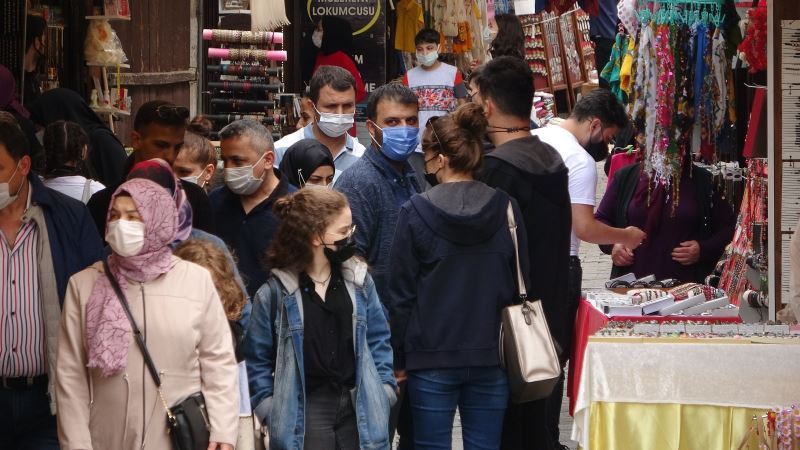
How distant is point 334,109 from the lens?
8.02m

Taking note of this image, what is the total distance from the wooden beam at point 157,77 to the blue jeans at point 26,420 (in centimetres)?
678

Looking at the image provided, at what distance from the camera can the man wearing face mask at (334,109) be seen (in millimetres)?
8000

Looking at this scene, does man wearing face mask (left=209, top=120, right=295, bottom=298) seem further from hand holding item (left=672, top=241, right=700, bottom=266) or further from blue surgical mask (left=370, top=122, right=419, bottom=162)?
hand holding item (left=672, top=241, right=700, bottom=266)

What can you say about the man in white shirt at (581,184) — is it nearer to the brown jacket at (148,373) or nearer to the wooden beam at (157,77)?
the brown jacket at (148,373)

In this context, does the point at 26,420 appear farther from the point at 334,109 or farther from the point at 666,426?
the point at 334,109

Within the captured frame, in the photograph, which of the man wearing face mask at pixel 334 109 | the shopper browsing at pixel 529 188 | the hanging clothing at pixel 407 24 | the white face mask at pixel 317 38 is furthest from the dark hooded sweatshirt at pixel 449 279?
the hanging clothing at pixel 407 24

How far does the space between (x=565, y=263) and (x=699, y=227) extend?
89.9 inches

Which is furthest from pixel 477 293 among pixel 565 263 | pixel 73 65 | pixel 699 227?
pixel 73 65

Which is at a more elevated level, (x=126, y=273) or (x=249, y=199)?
(x=249, y=199)

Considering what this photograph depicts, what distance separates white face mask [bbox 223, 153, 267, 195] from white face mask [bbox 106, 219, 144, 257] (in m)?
1.70

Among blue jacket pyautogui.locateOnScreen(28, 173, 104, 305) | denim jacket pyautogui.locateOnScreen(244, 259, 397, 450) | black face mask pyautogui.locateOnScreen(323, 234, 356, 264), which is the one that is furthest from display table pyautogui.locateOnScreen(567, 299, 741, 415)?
blue jacket pyautogui.locateOnScreen(28, 173, 104, 305)

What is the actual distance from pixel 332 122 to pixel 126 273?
3231mm

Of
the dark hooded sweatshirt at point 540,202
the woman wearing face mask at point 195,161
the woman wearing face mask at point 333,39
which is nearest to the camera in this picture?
the dark hooded sweatshirt at point 540,202

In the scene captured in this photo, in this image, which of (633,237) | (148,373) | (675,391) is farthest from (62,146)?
(675,391)
